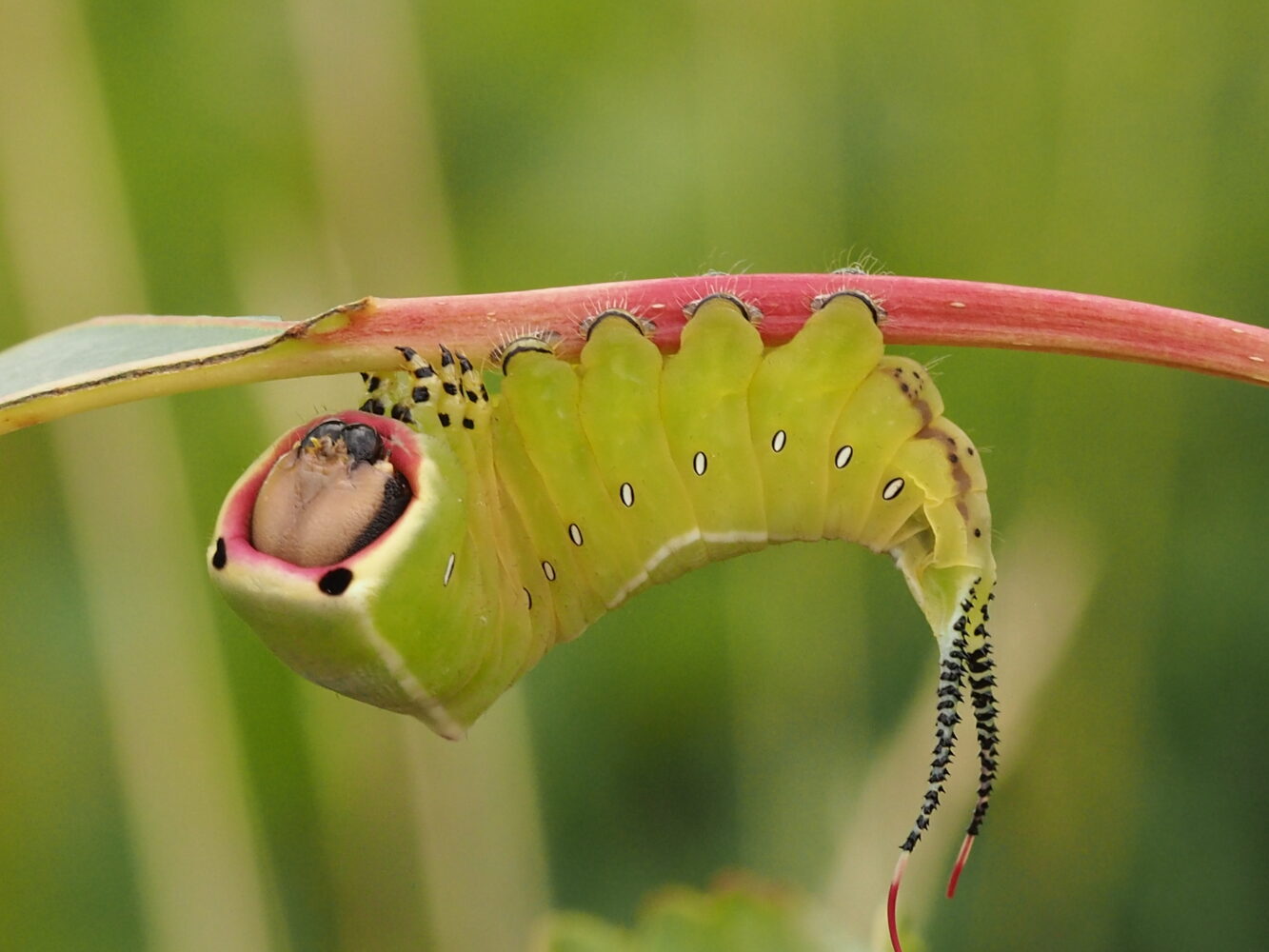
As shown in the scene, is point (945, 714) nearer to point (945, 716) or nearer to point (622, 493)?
point (945, 716)

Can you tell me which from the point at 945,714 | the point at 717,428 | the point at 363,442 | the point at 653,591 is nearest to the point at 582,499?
the point at 717,428

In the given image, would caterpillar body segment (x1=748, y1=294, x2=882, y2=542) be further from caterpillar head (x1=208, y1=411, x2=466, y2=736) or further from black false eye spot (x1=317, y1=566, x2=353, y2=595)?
black false eye spot (x1=317, y1=566, x2=353, y2=595)

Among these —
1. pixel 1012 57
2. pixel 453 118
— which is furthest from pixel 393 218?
pixel 1012 57

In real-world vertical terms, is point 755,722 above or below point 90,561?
below

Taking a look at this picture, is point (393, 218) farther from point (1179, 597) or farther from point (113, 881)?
point (1179, 597)

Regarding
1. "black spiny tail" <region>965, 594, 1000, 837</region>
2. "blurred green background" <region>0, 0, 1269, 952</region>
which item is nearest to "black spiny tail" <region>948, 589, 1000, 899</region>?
"black spiny tail" <region>965, 594, 1000, 837</region>

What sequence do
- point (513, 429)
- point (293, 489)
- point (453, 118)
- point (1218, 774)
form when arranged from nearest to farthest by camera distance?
point (293, 489), point (513, 429), point (1218, 774), point (453, 118)
